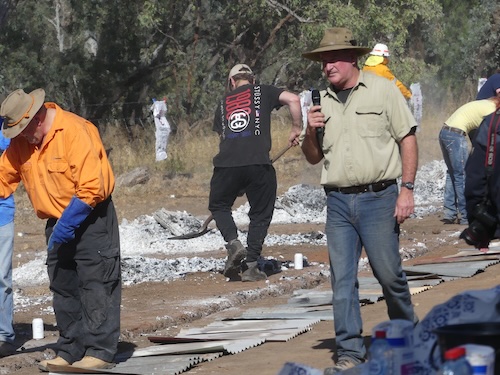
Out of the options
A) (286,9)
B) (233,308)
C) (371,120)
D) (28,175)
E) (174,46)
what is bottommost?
(233,308)

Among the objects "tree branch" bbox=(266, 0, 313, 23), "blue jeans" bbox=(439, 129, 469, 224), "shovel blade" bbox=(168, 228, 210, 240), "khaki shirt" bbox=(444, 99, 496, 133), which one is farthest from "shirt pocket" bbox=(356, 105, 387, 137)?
"tree branch" bbox=(266, 0, 313, 23)

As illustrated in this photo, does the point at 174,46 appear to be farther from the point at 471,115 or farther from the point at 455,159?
the point at 471,115

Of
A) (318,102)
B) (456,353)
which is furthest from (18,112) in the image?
(456,353)

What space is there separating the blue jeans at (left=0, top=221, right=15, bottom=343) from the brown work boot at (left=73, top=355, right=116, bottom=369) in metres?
1.06

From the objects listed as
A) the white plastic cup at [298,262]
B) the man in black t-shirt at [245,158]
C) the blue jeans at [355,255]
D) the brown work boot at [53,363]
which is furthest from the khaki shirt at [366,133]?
the white plastic cup at [298,262]

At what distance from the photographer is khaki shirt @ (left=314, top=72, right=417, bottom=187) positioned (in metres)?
8.06

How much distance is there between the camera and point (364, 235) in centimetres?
807

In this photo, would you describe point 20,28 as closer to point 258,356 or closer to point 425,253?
point 425,253

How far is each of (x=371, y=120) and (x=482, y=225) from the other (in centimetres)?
147

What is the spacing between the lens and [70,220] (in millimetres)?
8336

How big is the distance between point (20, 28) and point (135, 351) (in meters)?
23.2

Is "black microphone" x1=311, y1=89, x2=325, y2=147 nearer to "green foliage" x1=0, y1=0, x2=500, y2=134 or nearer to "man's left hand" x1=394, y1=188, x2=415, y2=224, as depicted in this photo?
"man's left hand" x1=394, y1=188, x2=415, y2=224

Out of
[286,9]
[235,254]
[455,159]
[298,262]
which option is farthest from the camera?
[286,9]

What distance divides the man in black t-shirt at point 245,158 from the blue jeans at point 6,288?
3.35 meters
